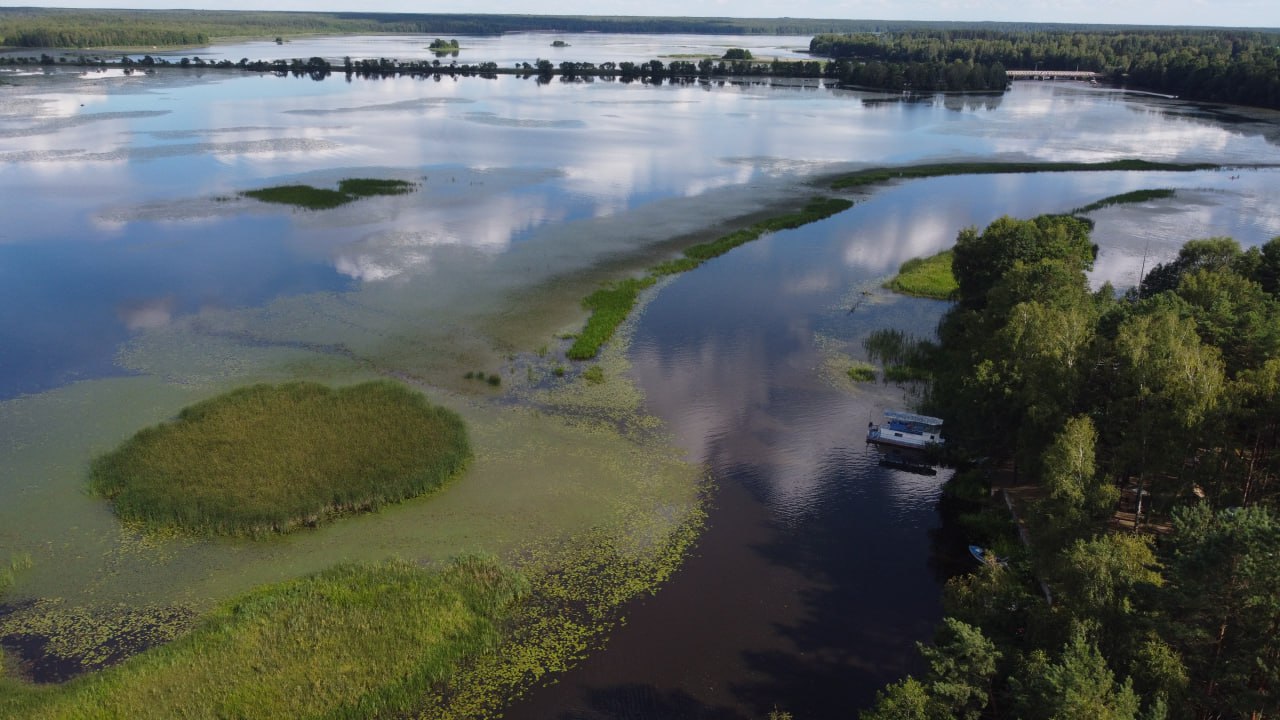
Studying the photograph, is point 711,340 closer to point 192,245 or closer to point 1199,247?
point 1199,247

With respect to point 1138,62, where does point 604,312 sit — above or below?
below

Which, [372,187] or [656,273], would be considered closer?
[656,273]

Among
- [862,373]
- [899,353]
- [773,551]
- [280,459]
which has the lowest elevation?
[773,551]

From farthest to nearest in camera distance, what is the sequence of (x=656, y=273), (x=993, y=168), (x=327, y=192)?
(x=993, y=168) < (x=327, y=192) < (x=656, y=273)

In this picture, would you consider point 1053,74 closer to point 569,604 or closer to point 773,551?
point 773,551

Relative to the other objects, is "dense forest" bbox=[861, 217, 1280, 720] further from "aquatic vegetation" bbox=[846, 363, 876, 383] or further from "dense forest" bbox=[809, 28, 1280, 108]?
"dense forest" bbox=[809, 28, 1280, 108]

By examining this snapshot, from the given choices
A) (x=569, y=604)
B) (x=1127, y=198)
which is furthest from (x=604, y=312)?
(x=1127, y=198)

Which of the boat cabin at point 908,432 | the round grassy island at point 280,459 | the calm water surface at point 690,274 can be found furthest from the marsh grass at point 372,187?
the boat cabin at point 908,432

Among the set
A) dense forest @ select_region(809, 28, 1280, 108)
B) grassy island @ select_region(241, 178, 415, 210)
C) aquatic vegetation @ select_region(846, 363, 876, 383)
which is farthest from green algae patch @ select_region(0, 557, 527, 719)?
dense forest @ select_region(809, 28, 1280, 108)
